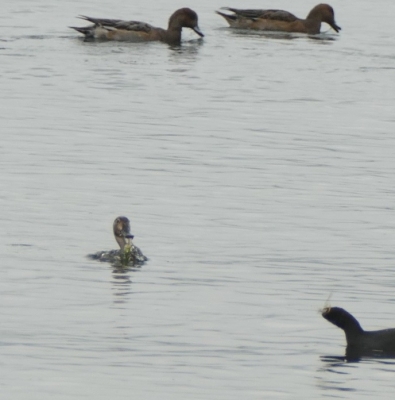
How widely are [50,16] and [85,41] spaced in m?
5.23

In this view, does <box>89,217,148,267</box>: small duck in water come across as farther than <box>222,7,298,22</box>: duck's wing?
No

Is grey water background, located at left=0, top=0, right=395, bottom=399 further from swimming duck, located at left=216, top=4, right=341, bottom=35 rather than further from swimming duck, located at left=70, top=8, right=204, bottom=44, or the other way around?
swimming duck, located at left=216, top=4, right=341, bottom=35

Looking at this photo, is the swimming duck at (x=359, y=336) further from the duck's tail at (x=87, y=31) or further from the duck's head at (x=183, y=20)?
the duck's head at (x=183, y=20)

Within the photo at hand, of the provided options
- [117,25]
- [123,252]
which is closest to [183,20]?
[117,25]

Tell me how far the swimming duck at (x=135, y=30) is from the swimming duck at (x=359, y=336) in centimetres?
2197

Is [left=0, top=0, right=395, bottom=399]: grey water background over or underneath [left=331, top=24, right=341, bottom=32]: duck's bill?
underneath

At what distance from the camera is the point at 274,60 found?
30797mm

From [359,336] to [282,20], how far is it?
25314 millimetres

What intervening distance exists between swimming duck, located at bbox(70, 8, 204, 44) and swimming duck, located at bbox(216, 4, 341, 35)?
191 cm

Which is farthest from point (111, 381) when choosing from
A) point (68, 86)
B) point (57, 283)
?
point (68, 86)

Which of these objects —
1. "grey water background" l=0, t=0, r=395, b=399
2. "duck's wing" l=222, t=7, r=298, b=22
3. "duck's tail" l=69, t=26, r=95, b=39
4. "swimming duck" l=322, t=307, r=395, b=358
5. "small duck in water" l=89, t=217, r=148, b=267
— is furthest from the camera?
"duck's wing" l=222, t=7, r=298, b=22

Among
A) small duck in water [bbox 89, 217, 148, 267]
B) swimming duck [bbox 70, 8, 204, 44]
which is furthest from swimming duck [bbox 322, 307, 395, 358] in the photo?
swimming duck [bbox 70, 8, 204, 44]

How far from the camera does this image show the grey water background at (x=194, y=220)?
35.3 feet

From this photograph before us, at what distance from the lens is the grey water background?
10.8m
